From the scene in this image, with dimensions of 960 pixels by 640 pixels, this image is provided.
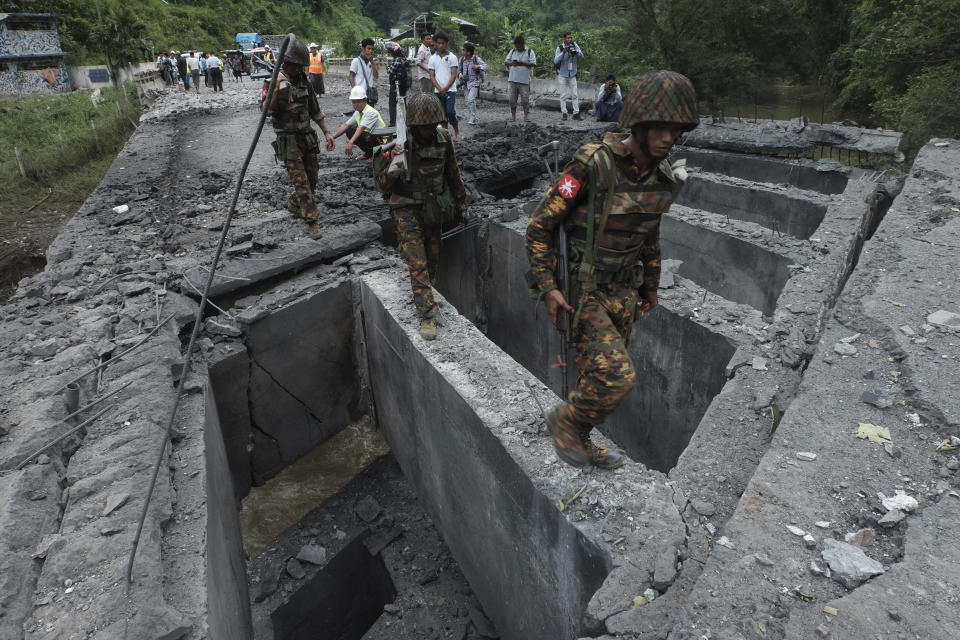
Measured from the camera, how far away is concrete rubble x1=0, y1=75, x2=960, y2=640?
1982 mm

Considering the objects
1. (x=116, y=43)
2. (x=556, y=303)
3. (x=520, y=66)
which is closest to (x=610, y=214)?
(x=556, y=303)

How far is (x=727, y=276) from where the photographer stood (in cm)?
567

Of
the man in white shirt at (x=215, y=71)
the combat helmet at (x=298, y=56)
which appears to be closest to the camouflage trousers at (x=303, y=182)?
the combat helmet at (x=298, y=56)

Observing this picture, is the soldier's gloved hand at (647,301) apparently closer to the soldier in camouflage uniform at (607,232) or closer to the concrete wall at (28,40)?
the soldier in camouflage uniform at (607,232)

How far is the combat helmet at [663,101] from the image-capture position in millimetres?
1960

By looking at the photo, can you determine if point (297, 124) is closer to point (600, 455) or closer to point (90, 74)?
point (600, 455)

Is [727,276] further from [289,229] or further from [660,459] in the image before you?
[289,229]

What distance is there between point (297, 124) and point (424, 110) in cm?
203

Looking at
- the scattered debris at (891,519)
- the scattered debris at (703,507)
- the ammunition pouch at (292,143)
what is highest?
the ammunition pouch at (292,143)

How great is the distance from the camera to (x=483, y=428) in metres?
3.00

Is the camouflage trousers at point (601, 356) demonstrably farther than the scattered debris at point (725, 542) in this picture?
Yes

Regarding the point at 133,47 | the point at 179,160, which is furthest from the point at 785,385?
the point at 133,47

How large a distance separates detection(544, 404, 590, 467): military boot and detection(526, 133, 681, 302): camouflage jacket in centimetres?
64

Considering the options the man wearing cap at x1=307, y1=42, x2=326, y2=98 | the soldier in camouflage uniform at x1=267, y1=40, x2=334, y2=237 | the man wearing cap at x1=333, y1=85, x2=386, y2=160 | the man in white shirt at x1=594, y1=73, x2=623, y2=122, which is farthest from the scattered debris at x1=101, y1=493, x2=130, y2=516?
the man wearing cap at x1=307, y1=42, x2=326, y2=98
